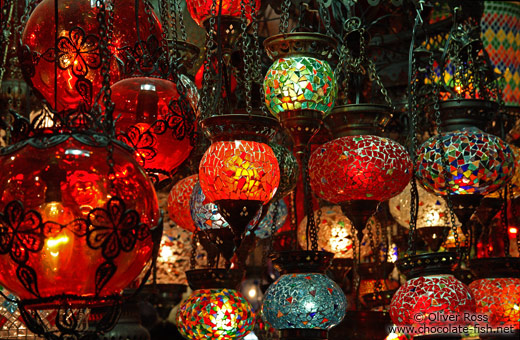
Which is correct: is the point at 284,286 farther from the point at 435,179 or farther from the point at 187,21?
the point at 187,21

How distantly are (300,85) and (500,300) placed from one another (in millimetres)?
1049

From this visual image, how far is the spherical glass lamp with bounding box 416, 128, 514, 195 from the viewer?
8.35ft

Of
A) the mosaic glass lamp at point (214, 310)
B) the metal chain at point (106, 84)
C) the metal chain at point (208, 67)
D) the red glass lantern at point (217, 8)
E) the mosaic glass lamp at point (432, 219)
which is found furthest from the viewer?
the mosaic glass lamp at point (432, 219)

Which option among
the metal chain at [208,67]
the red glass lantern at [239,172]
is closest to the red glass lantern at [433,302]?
the red glass lantern at [239,172]

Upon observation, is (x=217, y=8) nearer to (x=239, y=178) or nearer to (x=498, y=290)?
(x=239, y=178)

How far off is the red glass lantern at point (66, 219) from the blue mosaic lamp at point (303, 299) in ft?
3.81

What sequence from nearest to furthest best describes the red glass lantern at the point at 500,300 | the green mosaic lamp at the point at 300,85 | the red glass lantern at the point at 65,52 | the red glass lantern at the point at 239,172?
the red glass lantern at the point at 65,52 < the red glass lantern at the point at 239,172 < the green mosaic lamp at the point at 300,85 < the red glass lantern at the point at 500,300

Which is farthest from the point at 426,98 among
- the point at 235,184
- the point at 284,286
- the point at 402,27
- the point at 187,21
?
the point at 235,184

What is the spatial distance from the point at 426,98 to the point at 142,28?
162 centimetres

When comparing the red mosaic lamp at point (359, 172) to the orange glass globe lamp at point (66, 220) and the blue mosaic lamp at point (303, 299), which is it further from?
the orange glass globe lamp at point (66, 220)

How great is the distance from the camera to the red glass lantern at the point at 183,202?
294 centimetres

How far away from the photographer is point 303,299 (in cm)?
249

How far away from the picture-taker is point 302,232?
334 centimetres

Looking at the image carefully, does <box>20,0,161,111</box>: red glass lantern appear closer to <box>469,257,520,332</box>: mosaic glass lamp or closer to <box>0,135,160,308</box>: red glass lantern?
<box>0,135,160,308</box>: red glass lantern
